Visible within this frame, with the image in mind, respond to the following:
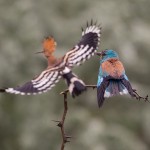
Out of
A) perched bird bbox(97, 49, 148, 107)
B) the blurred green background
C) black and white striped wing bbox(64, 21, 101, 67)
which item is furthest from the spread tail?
the blurred green background

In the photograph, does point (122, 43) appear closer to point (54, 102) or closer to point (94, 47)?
point (54, 102)

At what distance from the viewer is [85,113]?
4.85 meters

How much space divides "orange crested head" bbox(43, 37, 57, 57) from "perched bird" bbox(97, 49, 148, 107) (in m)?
0.17

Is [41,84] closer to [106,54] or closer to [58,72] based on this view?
[58,72]

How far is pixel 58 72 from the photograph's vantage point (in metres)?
1.47

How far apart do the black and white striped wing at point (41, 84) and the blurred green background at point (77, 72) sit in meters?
2.88

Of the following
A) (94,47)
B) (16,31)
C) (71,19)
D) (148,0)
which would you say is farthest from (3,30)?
(94,47)

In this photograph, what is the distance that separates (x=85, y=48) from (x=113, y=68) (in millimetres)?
250

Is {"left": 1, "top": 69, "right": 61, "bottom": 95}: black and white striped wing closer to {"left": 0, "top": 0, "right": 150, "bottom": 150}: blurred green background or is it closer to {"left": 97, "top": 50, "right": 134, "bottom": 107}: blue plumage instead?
{"left": 97, "top": 50, "right": 134, "bottom": 107}: blue plumage

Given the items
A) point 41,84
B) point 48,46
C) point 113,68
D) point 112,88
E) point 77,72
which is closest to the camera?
point 41,84

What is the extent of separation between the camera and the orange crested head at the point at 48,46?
1.57m

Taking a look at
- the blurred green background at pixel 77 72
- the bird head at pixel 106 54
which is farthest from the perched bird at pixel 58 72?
the blurred green background at pixel 77 72

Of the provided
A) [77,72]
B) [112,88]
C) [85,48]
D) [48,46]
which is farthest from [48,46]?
[77,72]

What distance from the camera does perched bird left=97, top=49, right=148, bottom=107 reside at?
168 centimetres
